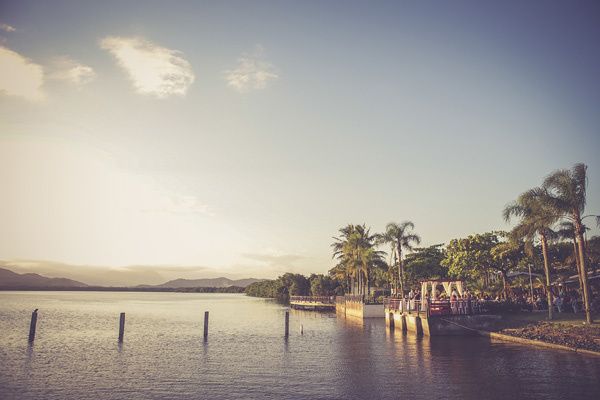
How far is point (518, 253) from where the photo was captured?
187 feet

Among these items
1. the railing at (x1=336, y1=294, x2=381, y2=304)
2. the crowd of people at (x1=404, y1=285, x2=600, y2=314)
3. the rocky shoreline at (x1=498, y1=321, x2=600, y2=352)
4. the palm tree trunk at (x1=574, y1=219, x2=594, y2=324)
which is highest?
the palm tree trunk at (x1=574, y1=219, x2=594, y2=324)

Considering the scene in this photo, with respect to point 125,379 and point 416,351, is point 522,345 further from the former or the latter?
point 125,379

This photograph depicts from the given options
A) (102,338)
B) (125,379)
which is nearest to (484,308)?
(125,379)

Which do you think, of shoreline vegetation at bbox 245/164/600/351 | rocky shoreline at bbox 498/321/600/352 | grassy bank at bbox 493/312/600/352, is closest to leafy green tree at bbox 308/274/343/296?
shoreline vegetation at bbox 245/164/600/351

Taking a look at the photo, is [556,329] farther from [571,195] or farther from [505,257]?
[505,257]

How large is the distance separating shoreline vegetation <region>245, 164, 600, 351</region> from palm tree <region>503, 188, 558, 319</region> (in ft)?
0.22

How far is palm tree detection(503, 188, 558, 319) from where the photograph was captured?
1244 inches

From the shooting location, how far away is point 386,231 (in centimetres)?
6106

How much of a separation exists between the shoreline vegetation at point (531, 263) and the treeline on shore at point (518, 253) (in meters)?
0.06

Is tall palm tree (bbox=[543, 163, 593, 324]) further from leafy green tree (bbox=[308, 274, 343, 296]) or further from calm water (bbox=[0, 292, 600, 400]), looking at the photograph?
leafy green tree (bbox=[308, 274, 343, 296])

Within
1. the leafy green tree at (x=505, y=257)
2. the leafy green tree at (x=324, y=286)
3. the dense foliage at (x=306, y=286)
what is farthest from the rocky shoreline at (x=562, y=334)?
the leafy green tree at (x=324, y=286)

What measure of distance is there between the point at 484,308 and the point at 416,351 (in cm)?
1371

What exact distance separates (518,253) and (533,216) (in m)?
24.7

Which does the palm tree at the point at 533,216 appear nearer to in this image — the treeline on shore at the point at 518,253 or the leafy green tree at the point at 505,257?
the treeline on shore at the point at 518,253
